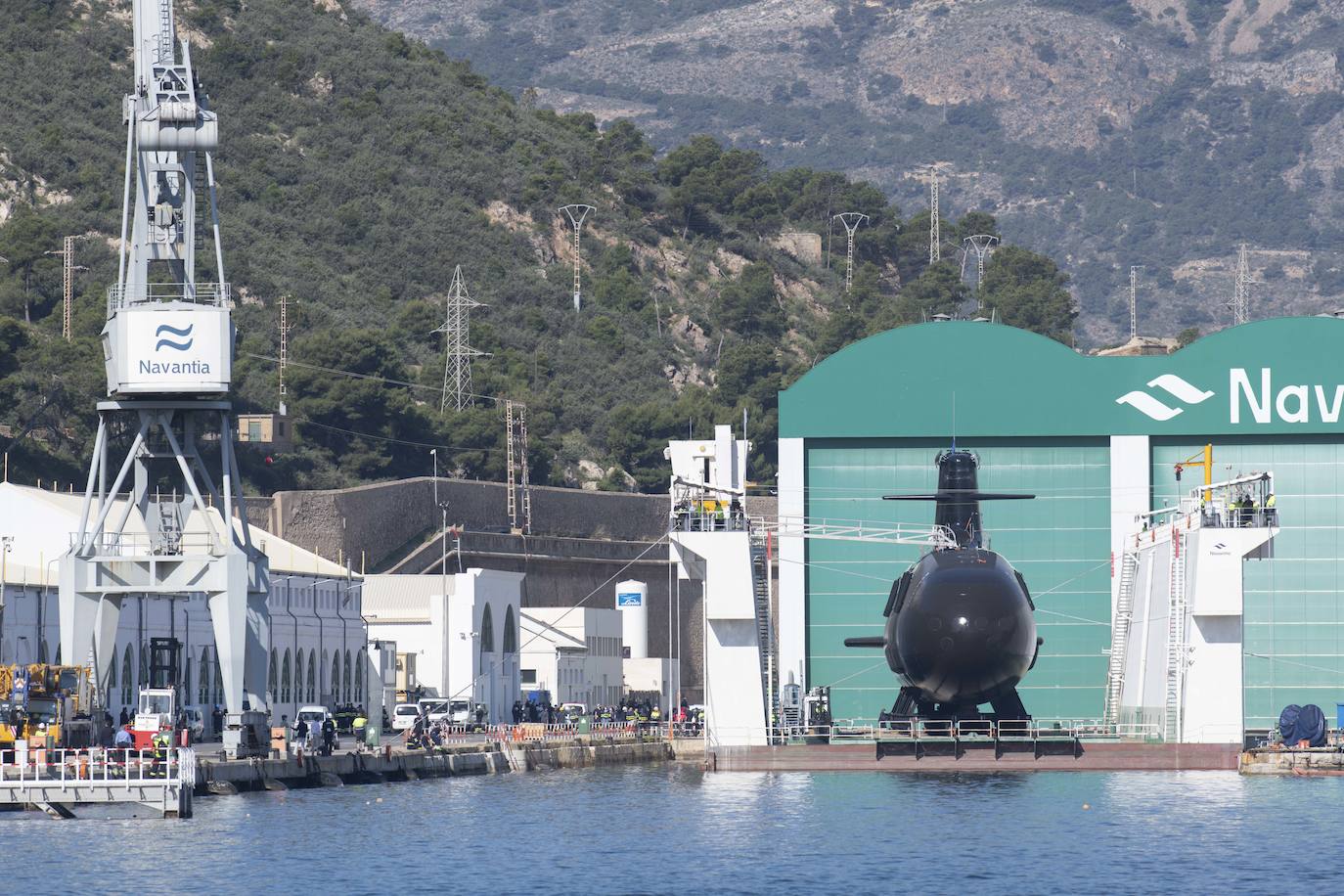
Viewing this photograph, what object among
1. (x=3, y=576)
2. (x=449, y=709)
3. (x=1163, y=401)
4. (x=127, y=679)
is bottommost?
(x=449, y=709)

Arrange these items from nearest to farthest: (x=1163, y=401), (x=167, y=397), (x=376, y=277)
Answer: (x=167, y=397), (x=1163, y=401), (x=376, y=277)

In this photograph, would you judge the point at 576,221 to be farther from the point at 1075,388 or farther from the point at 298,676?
the point at 1075,388

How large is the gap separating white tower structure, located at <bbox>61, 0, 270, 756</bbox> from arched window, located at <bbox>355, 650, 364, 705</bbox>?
30.4 m

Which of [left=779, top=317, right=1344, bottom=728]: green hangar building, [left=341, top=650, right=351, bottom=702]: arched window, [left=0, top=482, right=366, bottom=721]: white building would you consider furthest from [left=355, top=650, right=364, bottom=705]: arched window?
[left=779, top=317, right=1344, bottom=728]: green hangar building

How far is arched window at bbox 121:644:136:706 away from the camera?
287 ft

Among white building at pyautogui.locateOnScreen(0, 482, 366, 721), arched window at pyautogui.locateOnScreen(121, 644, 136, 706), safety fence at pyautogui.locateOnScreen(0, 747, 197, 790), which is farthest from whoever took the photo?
arched window at pyautogui.locateOnScreen(121, 644, 136, 706)

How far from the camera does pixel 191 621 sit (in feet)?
310

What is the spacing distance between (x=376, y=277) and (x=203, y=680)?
82117mm

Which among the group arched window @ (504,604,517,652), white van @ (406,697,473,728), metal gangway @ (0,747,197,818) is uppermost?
arched window @ (504,604,517,652)

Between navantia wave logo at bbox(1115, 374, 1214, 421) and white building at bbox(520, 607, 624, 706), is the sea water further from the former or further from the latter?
white building at bbox(520, 607, 624, 706)

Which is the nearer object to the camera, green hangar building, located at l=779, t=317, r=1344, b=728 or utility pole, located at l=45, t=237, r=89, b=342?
green hangar building, located at l=779, t=317, r=1344, b=728

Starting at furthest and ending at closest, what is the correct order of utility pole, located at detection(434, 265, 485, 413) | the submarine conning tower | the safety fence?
1. utility pole, located at detection(434, 265, 485, 413)
2. the submarine conning tower
3. the safety fence

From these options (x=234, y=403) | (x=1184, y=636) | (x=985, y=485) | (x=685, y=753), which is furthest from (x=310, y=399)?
(x=1184, y=636)

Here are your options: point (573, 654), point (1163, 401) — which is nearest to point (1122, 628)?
point (1163, 401)
